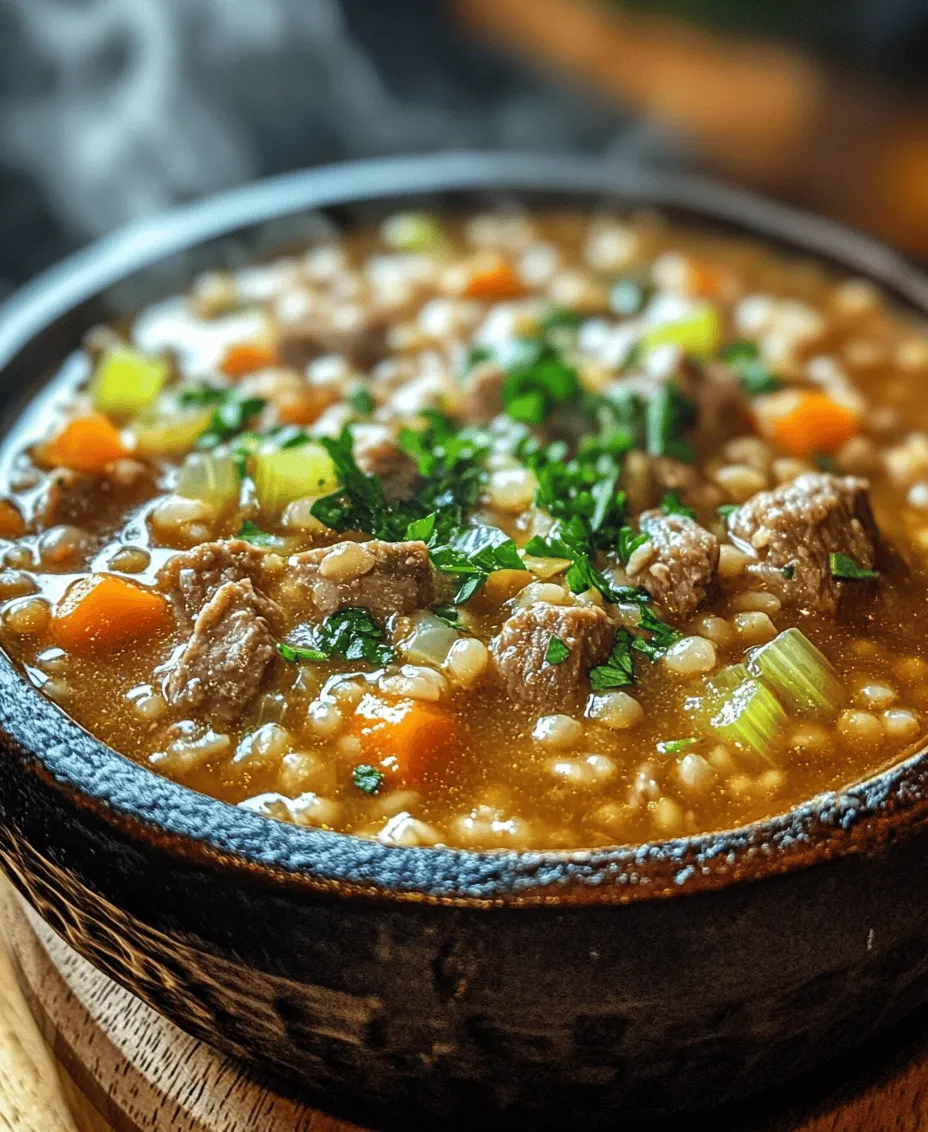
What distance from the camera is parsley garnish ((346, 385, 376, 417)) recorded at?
3551 millimetres

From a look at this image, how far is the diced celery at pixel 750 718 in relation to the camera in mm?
2559

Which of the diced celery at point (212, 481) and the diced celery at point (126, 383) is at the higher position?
the diced celery at point (126, 383)

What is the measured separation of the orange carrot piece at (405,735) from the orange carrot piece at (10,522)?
1051 mm

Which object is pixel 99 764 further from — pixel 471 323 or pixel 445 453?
pixel 471 323

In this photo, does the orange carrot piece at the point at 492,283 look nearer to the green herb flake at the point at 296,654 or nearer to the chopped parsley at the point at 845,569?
the chopped parsley at the point at 845,569

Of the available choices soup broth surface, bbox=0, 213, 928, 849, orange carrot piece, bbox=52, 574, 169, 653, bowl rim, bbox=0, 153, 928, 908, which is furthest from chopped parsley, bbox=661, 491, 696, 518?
orange carrot piece, bbox=52, 574, 169, 653

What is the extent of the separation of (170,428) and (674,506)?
1.34 metres

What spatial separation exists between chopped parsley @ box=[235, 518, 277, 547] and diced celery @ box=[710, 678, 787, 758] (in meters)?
1.09

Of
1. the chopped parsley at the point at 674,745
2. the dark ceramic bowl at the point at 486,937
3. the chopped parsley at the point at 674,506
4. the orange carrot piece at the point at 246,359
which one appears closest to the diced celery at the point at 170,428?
the orange carrot piece at the point at 246,359

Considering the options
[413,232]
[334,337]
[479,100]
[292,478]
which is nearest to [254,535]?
[292,478]

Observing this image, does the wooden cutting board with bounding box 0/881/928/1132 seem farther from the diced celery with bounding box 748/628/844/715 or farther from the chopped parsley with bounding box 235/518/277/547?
the chopped parsley with bounding box 235/518/277/547

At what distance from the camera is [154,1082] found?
8.73 ft

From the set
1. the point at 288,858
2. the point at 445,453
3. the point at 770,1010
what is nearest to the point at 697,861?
the point at 770,1010

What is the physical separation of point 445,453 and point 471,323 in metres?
0.95
